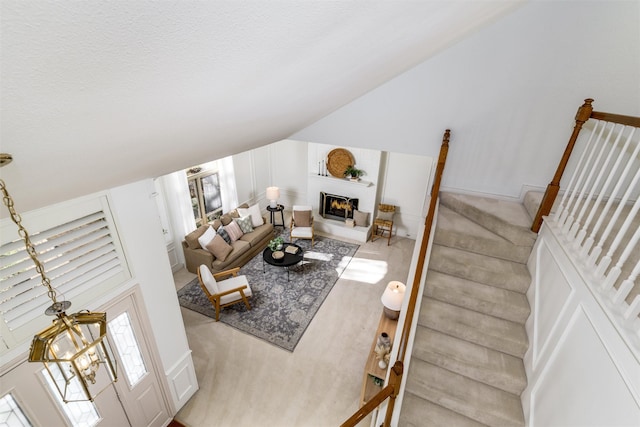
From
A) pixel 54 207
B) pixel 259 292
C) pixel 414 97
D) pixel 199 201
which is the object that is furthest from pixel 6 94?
pixel 199 201

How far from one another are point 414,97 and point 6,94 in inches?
135

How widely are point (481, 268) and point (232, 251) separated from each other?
4401mm

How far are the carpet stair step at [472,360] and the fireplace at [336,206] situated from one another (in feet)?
15.3

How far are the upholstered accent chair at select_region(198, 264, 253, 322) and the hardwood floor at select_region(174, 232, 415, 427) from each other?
1.22 feet

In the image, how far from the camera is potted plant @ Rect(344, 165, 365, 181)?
701cm

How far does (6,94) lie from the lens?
2.19 ft

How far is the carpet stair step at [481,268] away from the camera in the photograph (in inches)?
118

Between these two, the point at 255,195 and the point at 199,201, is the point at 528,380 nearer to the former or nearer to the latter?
the point at 199,201

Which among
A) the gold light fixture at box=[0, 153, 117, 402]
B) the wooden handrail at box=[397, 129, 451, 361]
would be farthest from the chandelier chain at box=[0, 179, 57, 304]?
the wooden handrail at box=[397, 129, 451, 361]

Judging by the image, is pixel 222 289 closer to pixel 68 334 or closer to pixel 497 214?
pixel 68 334

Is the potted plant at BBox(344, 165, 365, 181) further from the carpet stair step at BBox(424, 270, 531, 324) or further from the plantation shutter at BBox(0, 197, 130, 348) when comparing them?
the plantation shutter at BBox(0, 197, 130, 348)

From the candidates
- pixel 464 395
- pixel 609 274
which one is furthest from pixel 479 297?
pixel 609 274

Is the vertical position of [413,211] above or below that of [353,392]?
above

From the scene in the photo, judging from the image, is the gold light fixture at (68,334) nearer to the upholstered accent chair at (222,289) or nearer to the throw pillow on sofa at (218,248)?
the upholstered accent chair at (222,289)
